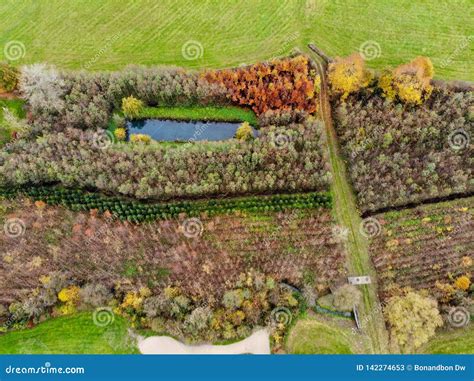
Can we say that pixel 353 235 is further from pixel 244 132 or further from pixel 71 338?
pixel 71 338

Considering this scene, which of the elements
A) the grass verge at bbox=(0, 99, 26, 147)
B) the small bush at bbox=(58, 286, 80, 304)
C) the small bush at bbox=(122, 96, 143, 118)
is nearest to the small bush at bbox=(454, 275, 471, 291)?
the small bush at bbox=(58, 286, 80, 304)

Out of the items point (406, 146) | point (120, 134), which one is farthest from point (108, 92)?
point (406, 146)

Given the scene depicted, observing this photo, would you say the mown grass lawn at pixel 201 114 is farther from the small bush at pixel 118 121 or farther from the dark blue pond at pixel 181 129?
the small bush at pixel 118 121

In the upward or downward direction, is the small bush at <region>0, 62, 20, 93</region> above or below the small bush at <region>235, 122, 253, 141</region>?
above

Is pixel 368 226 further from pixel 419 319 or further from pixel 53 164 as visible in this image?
pixel 53 164

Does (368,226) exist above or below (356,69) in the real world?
below

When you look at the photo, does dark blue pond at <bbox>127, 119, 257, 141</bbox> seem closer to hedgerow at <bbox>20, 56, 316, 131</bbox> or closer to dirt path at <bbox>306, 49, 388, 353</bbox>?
hedgerow at <bbox>20, 56, 316, 131</bbox>
